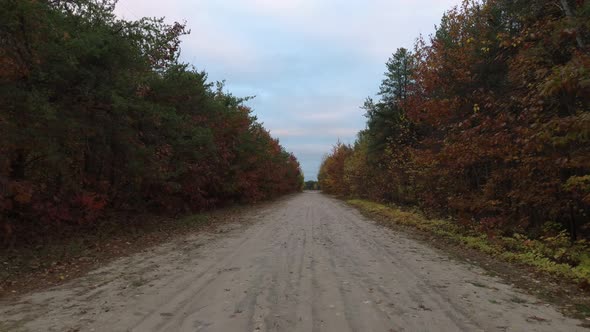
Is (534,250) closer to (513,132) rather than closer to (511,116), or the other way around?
(513,132)

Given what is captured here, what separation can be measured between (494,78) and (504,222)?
6.75 metres

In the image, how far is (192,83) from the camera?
18938mm

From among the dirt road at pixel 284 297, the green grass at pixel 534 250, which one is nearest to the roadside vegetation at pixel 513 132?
the green grass at pixel 534 250

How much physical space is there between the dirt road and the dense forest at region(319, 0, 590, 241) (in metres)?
3.45

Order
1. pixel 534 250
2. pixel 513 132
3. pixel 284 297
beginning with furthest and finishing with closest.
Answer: pixel 513 132, pixel 534 250, pixel 284 297

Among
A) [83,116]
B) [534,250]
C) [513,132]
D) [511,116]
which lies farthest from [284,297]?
[511,116]

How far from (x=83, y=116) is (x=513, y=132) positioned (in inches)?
491

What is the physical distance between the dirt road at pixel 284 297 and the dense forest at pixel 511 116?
11.3ft

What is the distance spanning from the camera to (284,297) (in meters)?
6.23

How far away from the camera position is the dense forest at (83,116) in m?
9.52

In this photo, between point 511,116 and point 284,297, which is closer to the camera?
point 284,297

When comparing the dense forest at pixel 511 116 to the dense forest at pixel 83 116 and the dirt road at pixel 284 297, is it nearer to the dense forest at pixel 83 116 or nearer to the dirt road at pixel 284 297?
the dirt road at pixel 284 297

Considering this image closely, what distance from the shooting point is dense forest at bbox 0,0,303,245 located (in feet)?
31.2

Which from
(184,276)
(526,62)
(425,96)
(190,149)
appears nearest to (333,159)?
(425,96)
